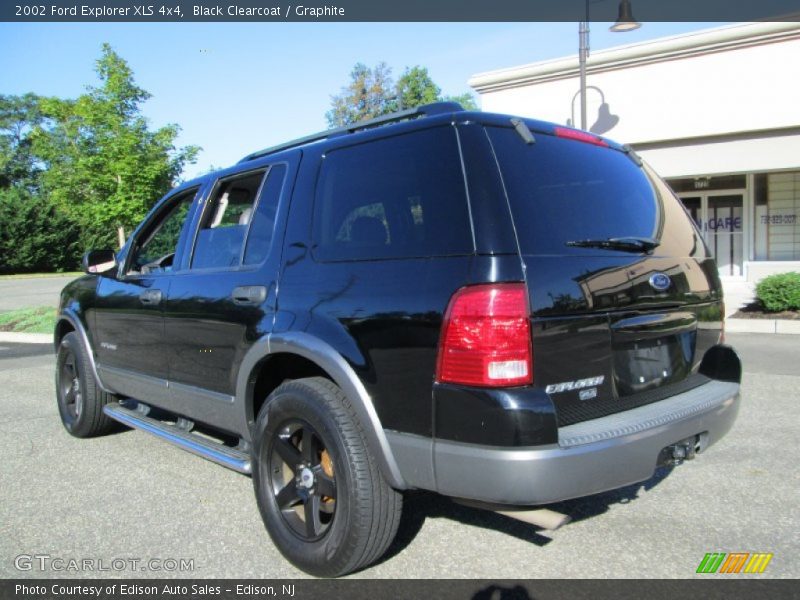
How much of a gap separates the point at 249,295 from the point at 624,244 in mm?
1804

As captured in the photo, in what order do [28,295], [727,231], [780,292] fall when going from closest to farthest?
[780,292], [727,231], [28,295]

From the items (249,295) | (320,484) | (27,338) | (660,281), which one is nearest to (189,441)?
(249,295)

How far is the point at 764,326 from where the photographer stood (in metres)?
10.4

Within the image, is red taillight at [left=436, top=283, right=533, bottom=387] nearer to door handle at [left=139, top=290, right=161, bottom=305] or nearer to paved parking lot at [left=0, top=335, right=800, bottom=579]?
paved parking lot at [left=0, top=335, right=800, bottom=579]

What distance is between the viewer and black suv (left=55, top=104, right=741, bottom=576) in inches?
96.8

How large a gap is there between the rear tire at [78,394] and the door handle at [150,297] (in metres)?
1.15

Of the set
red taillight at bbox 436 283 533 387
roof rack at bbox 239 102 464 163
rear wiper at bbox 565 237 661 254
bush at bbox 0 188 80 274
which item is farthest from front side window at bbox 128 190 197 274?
bush at bbox 0 188 80 274

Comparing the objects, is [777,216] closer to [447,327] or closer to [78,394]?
[78,394]

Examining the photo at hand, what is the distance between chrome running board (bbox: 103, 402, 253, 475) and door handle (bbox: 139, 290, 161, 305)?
791mm

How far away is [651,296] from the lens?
293 centimetres

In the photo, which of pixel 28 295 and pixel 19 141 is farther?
pixel 19 141

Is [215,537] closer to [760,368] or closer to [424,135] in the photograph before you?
[424,135]

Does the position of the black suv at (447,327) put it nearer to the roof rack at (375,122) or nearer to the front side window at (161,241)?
the roof rack at (375,122)

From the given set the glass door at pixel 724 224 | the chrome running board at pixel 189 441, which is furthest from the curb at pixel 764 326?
the chrome running board at pixel 189 441
